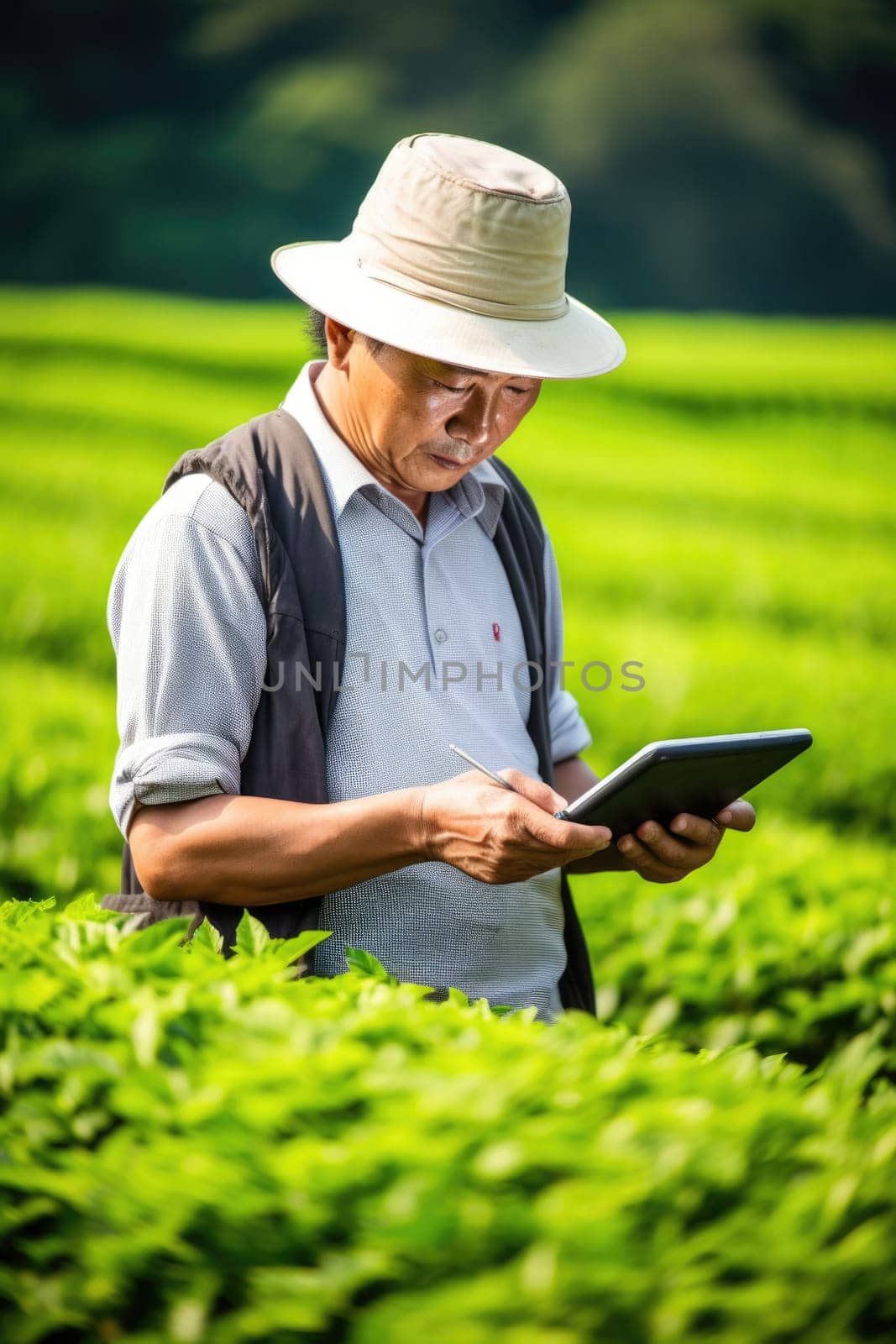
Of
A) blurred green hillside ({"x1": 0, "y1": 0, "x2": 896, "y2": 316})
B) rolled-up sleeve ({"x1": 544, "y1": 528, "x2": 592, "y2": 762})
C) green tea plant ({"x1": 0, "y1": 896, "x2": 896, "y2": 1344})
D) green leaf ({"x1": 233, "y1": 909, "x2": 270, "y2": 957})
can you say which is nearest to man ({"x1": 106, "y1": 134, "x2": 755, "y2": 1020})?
green leaf ({"x1": 233, "y1": 909, "x2": 270, "y2": 957})

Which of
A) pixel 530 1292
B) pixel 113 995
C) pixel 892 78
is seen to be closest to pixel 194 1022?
pixel 113 995

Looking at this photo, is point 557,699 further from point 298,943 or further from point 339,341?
point 298,943

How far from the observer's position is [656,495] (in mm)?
9750

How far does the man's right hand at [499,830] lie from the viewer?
5.88 ft

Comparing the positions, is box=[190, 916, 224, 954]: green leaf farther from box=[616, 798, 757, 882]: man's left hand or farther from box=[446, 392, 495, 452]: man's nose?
box=[446, 392, 495, 452]: man's nose

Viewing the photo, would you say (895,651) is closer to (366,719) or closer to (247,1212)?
(366,719)

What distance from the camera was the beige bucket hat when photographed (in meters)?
1.96

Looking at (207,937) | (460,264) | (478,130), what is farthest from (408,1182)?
(478,130)

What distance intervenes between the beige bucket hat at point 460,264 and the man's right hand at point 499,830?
1.99 ft

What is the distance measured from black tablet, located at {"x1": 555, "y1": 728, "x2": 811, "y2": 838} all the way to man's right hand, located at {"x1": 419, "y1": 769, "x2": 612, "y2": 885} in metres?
0.04

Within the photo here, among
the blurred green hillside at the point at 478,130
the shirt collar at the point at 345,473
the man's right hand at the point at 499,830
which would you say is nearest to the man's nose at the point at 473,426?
the shirt collar at the point at 345,473

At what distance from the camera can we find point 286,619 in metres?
1.91

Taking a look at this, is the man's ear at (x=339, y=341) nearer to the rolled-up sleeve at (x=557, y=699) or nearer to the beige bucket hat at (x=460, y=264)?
the beige bucket hat at (x=460, y=264)

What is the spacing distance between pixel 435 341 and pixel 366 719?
1.83 feet
